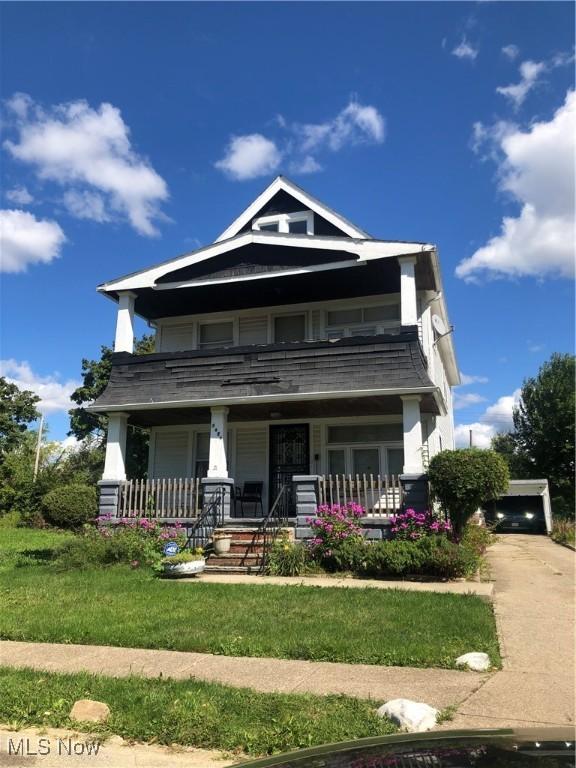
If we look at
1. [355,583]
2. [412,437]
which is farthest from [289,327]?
[355,583]

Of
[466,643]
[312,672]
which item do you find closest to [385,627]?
[466,643]

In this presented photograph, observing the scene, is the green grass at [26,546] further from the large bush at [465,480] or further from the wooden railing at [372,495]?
the large bush at [465,480]

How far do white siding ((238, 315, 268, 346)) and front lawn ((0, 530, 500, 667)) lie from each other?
8.22m

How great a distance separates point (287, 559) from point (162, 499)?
4.28 meters

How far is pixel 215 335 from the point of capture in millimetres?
17562

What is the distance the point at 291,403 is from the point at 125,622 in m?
7.98

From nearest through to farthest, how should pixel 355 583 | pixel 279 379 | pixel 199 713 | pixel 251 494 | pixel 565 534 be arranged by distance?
1. pixel 199 713
2. pixel 355 583
3. pixel 279 379
4. pixel 251 494
5. pixel 565 534

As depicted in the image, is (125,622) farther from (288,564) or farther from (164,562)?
(288,564)

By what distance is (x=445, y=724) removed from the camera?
412 cm

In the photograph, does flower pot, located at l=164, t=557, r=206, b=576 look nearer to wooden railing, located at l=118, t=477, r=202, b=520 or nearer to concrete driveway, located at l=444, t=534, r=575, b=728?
wooden railing, located at l=118, t=477, r=202, b=520

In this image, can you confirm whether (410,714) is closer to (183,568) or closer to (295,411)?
(183,568)

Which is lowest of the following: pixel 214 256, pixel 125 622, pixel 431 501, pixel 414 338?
pixel 125 622

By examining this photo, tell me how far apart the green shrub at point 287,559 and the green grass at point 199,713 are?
6.16m

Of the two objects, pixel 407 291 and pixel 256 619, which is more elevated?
pixel 407 291
